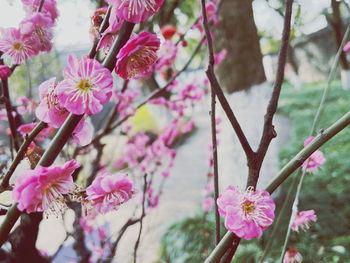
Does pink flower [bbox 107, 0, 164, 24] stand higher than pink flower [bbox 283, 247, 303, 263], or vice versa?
pink flower [bbox 107, 0, 164, 24]

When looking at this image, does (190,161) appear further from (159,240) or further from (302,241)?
(302,241)

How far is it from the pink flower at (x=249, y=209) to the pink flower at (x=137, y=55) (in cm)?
35

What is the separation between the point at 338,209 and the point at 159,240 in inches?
70.5

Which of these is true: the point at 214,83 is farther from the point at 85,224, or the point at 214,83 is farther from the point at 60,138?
the point at 85,224

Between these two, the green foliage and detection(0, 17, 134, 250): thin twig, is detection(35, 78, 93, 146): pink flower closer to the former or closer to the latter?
detection(0, 17, 134, 250): thin twig

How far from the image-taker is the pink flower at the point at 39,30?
820 mm

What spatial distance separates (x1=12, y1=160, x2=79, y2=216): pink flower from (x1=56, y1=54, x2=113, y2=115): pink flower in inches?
4.1

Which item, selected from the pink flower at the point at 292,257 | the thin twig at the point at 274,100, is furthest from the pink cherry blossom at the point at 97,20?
the pink flower at the point at 292,257

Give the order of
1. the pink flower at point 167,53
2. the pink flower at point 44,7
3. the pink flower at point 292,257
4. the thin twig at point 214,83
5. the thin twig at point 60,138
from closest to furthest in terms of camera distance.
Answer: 1. the thin twig at point 60,138
2. the thin twig at point 214,83
3. the pink flower at point 44,7
4. the pink flower at point 292,257
5. the pink flower at point 167,53

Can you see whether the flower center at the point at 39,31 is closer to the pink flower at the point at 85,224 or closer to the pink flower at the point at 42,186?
the pink flower at the point at 42,186

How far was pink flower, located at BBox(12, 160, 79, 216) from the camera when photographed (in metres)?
0.51

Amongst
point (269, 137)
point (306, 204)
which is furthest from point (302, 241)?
point (269, 137)

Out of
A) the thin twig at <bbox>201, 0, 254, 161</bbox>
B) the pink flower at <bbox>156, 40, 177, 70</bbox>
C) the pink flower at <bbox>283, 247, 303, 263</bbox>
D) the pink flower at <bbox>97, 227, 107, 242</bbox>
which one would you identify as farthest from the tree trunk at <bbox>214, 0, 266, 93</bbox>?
the thin twig at <bbox>201, 0, 254, 161</bbox>

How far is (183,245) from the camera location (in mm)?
3000
